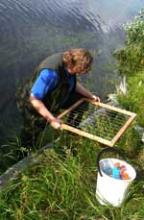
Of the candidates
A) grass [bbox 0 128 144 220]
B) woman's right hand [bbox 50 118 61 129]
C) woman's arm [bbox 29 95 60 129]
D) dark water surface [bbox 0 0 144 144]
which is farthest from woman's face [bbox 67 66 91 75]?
dark water surface [bbox 0 0 144 144]

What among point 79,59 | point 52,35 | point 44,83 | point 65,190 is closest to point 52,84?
point 44,83

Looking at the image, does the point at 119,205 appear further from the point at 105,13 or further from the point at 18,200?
the point at 105,13

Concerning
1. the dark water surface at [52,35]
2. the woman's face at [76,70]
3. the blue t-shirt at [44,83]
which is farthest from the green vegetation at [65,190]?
the dark water surface at [52,35]

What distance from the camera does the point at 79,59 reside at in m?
5.68

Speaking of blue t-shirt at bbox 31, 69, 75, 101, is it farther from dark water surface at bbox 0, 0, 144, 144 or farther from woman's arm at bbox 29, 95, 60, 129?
dark water surface at bbox 0, 0, 144, 144

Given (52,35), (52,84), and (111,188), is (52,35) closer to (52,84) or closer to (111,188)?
(52,84)

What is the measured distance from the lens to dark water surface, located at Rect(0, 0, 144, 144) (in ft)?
30.9

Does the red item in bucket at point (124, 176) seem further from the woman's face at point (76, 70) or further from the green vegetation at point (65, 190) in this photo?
the woman's face at point (76, 70)

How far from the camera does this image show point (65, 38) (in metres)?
12.0

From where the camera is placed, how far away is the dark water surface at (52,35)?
941cm

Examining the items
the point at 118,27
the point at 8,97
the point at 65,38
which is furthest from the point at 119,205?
the point at 118,27

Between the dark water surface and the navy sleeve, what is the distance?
2002mm

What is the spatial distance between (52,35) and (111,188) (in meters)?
7.70

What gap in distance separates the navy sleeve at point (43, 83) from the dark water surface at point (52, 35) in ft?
6.57
